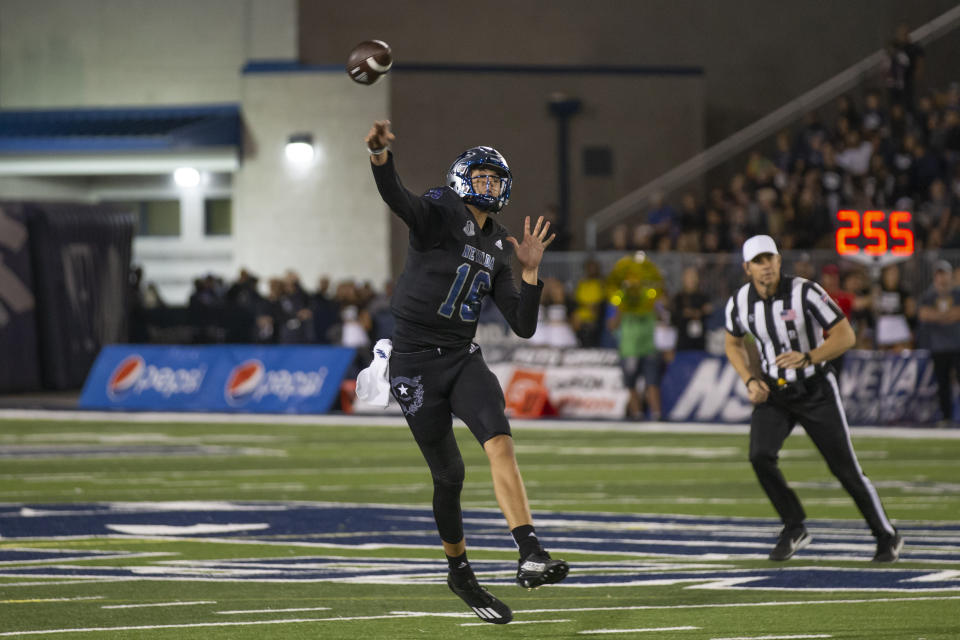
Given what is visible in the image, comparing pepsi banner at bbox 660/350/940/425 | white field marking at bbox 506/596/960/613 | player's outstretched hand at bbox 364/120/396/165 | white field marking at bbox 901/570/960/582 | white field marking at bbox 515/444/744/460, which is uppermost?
player's outstretched hand at bbox 364/120/396/165

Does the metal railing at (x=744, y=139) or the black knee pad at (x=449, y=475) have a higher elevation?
the metal railing at (x=744, y=139)

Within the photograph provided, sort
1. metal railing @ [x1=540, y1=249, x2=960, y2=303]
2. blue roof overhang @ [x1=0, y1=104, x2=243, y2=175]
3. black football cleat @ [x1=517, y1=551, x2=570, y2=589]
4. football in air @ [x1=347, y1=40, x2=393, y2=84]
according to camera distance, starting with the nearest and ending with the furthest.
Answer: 1. black football cleat @ [x1=517, y1=551, x2=570, y2=589]
2. football in air @ [x1=347, y1=40, x2=393, y2=84]
3. metal railing @ [x1=540, y1=249, x2=960, y2=303]
4. blue roof overhang @ [x1=0, y1=104, x2=243, y2=175]

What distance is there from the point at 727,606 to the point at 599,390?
14957 millimetres

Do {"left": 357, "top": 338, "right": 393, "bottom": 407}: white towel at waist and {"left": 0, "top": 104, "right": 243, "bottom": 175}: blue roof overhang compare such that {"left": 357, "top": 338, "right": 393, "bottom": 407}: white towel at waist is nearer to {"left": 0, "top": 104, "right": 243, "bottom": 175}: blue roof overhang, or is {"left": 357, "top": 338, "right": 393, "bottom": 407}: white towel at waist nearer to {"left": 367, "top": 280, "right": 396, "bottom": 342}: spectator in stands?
{"left": 367, "top": 280, "right": 396, "bottom": 342}: spectator in stands

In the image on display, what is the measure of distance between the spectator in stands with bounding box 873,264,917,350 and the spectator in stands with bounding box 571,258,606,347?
4128 millimetres

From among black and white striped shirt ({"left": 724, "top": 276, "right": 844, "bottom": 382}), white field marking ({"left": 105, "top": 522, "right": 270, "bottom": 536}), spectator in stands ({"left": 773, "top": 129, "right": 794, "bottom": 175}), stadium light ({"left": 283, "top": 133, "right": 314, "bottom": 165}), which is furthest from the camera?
stadium light ({"left": 283, "top": 133, "right": 314, "bottom": 165})

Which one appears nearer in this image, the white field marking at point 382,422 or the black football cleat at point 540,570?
the black football cleat at point 540,570

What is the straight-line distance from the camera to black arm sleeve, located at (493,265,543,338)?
27.1 ft

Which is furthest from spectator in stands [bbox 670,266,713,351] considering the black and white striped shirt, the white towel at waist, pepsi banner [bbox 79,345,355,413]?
the white towel at waist

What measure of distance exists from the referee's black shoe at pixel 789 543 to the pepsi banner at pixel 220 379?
1499 cm

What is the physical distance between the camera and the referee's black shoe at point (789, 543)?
10.5m

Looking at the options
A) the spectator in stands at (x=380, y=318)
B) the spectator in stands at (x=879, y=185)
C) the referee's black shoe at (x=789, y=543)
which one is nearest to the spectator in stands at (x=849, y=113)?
the spectator in stands at (x=879, y=185)

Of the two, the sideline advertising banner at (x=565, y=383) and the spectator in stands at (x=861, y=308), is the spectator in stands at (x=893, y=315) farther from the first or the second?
the sideline advertising banner at (x=565, y=383)

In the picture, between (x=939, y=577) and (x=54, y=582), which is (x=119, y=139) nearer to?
(x=54, y=582)
